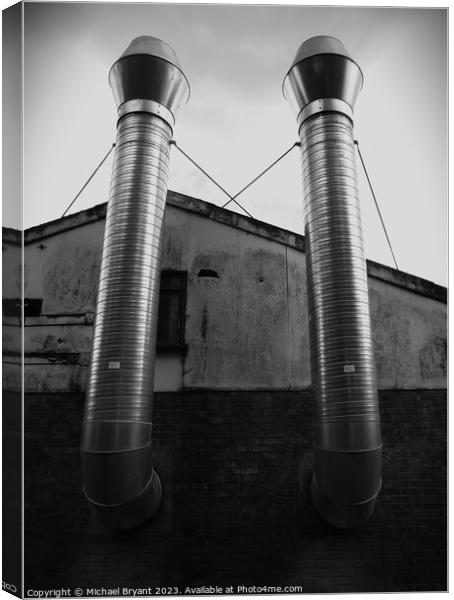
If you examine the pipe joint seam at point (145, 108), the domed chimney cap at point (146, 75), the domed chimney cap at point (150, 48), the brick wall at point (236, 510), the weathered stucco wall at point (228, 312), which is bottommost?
the brick wall at point (236, 510)

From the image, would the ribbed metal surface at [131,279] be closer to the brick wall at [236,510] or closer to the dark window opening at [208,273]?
the dark window opening at [208,273]

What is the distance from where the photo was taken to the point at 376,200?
500 centimetres

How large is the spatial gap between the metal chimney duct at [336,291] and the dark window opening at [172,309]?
1211 millimetres

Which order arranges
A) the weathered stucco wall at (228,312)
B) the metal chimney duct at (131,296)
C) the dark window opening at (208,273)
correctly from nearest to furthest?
the metal chimney duct at (131,296)
the weathered stucco wall at (228,312)
the dark window opening at (208,273)

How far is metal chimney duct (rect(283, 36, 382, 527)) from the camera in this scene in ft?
13.2

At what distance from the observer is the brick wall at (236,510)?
436 cm

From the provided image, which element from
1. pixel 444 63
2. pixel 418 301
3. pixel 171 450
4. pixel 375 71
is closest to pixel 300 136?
pixel 375 71

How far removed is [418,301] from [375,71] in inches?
87.1

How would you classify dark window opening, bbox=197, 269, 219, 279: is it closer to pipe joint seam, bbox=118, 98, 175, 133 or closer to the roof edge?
the roof edge

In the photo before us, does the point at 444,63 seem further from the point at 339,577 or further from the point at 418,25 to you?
the point at 339,577

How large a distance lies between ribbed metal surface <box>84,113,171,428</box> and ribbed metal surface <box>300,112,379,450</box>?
1311 mm

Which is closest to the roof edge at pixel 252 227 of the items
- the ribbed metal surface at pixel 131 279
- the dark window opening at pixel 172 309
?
the ribbed metal surface at pixel 131 279

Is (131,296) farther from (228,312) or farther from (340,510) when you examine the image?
(340,510)

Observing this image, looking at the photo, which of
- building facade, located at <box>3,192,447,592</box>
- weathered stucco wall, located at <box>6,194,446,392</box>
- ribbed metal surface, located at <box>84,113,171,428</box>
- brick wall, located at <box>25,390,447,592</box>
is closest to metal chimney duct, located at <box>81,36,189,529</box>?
ribbed metal surface, located at <box>84,113,171,428</box>
